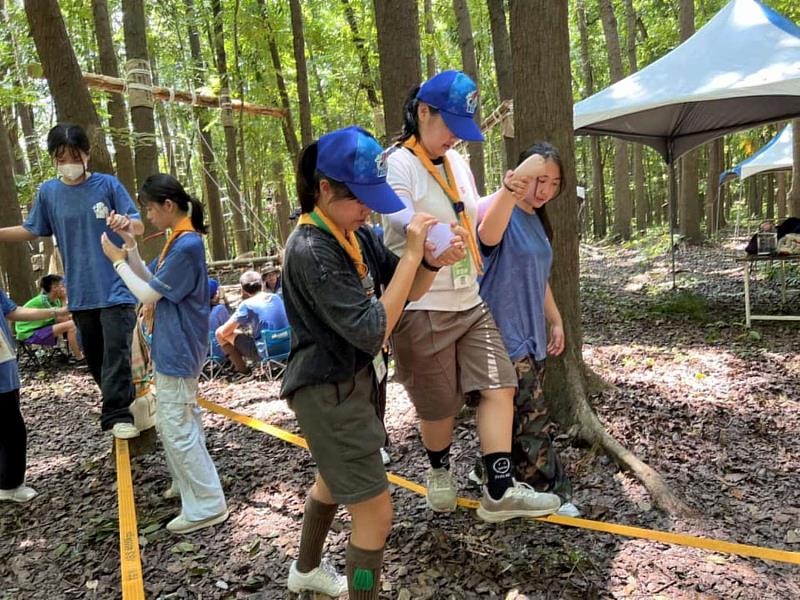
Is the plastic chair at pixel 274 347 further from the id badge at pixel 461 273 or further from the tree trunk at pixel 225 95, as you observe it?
the tree trunk at pixel 225 95

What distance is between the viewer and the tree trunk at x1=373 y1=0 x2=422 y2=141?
4.56m

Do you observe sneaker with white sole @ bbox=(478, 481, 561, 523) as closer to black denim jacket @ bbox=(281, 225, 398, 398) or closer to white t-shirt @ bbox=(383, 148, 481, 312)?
white t-shirt @ bbox=(383, 148, 481, 312)

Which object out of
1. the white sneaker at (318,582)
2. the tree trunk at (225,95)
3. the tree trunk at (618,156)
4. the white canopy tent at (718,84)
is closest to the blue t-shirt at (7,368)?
the white sneaker at (318,582)

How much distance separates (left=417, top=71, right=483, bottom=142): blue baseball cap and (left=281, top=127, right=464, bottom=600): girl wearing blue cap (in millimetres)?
645

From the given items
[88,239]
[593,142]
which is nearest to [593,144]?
[593,142]

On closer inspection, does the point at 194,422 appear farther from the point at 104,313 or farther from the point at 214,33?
the point at 214,33

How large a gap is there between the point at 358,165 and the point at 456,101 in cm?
78

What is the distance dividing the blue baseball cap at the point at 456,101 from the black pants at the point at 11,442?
319cm

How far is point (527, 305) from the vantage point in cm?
298

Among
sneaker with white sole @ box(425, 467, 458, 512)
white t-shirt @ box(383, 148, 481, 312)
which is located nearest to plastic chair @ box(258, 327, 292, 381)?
sneaker with white sole @ box(425, 467, 458, 512)

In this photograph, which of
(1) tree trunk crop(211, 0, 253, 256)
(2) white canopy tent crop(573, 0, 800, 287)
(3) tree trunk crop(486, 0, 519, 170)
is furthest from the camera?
(1) tree trunk crop(211, 0, 253, 256)

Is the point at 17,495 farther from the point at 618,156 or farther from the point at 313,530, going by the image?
the point at 618,156

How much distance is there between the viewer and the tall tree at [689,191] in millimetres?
13570

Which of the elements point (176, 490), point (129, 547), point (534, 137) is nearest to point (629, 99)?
point (534, 137)
